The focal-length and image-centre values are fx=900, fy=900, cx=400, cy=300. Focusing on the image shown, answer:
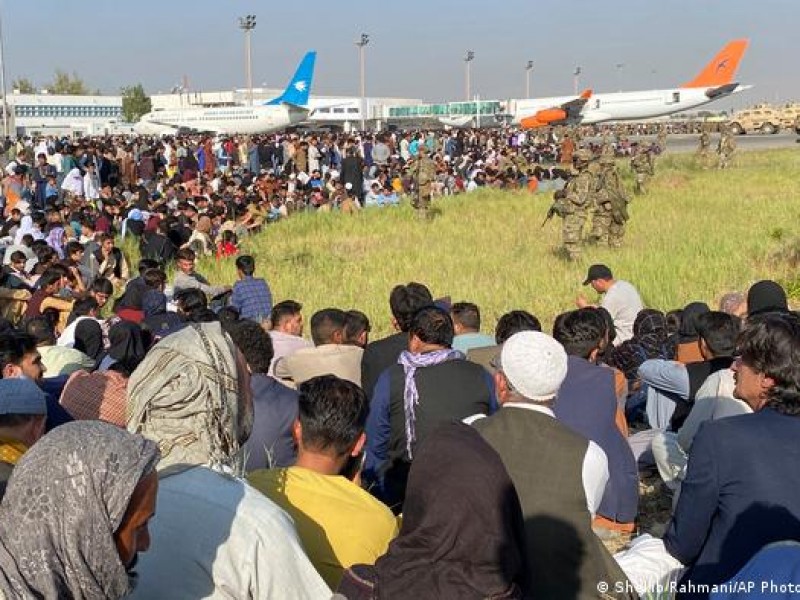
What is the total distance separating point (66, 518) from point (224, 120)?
169 ft

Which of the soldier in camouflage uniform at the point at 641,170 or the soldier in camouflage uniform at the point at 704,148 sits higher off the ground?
the soldier in camouflage uniform at the point at 704,148

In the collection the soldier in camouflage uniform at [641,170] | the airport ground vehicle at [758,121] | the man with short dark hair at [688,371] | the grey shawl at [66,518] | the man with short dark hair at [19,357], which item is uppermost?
the airport ground vehicle at [758,121]

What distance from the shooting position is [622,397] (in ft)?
16.0

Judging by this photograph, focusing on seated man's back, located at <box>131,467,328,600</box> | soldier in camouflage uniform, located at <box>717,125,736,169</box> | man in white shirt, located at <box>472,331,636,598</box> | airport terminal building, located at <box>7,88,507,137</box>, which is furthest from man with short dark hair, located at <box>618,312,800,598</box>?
airport terminal building, located at <box>7,88,507,137</box>

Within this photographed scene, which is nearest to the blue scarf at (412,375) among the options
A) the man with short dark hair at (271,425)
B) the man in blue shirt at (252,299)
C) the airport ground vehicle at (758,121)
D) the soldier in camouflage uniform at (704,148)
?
the man with short dark hair at (271,425)

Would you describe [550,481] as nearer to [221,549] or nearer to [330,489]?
[330,489]

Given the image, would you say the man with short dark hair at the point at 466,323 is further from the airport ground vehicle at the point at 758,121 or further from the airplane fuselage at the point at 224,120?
the airport ground vehicle at the point at 758,121

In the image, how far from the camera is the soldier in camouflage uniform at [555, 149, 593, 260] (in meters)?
13.1

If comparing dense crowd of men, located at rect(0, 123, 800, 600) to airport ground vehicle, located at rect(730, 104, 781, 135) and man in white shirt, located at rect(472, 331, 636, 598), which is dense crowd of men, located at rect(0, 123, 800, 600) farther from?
airport ground vehicle, located at rect(730, 104, 781, 135)

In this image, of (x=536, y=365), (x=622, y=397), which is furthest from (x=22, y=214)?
(x=536, y=365)

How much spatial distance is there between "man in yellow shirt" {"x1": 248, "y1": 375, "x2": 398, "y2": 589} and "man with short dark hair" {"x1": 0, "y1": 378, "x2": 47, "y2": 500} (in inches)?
39.6

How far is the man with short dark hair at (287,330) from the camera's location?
20.6 feet

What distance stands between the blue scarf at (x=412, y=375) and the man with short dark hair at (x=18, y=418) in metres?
1.60

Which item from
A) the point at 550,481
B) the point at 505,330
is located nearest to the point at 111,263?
the point at 505,330
